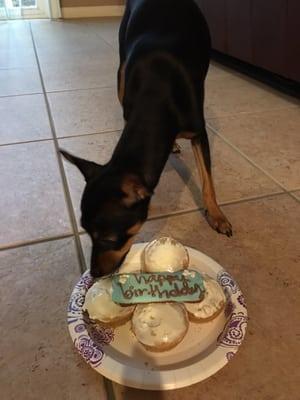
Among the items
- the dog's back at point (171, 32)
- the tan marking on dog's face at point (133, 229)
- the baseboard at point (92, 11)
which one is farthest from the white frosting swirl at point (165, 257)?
the baseboard at point (92, 11)

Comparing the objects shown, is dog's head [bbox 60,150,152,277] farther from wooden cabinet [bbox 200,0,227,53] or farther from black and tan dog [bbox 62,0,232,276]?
wooden cabinet [bbox 200,0,227,53]

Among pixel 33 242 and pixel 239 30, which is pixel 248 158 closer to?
pixel 33 242

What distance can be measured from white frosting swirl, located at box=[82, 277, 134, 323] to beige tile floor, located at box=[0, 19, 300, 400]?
0.11 m

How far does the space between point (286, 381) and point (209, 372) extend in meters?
0.19

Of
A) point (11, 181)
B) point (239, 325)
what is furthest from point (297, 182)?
point (11, 181)

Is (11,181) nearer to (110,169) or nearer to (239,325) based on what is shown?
(110,169)

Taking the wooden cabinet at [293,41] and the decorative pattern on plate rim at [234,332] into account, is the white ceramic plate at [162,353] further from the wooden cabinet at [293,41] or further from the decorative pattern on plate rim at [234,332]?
the wooden cabinet at [293,41]

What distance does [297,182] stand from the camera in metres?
1.55

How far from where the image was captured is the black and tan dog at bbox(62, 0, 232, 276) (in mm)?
958

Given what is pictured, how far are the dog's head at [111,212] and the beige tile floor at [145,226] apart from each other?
0.62 feet

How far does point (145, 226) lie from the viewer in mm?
1340

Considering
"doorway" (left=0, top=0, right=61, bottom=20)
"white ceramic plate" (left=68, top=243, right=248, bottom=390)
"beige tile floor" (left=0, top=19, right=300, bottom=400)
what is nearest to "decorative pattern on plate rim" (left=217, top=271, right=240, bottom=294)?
"white ceramic plate" (left=68, top=243, right=248, bottom=390)

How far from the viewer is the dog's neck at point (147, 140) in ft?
3.54

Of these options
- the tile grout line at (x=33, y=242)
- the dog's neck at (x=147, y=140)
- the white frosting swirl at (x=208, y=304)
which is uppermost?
the dog's neck at (x=147, y=140)
